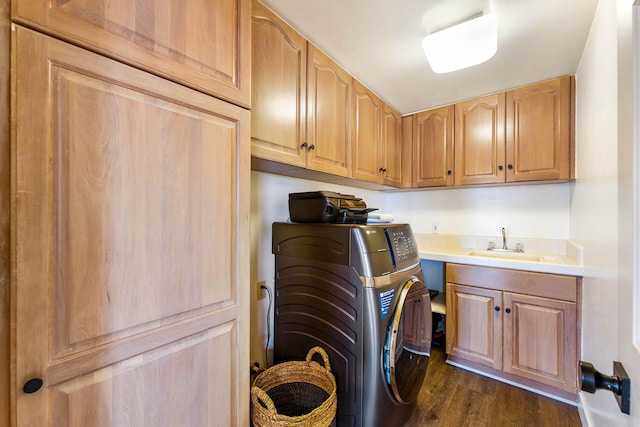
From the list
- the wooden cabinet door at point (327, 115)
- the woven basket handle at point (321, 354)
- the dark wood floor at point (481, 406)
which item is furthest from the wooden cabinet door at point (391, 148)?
the dark wood floor at point (481, 406)

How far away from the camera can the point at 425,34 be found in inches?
57.7

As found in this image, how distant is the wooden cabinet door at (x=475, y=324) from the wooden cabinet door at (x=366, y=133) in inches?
44.4

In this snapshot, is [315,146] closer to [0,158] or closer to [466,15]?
[466,15]

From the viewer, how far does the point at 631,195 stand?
1.71 ft

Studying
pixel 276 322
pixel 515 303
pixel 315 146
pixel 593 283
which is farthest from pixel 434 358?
pixel 315 146

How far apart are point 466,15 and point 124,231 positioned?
1.73m

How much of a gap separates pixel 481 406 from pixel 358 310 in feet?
4.15

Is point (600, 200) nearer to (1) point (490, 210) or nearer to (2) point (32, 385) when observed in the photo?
(1) point (490, 210)

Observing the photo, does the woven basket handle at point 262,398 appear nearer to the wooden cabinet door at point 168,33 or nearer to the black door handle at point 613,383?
the black door handle at point 613,383

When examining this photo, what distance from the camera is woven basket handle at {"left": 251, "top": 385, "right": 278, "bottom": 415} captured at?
3.39ft

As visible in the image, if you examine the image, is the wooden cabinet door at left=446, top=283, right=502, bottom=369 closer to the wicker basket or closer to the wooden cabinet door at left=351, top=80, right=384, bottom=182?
the wooden cabinet door at left=351, top=80, right=384, bottom=182

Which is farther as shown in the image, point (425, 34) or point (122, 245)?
point (425, 34)

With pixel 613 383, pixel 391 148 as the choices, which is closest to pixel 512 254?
pixel 391 148

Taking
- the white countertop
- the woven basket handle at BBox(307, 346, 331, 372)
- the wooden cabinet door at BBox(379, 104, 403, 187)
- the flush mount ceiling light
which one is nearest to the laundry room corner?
the woven basket handle at BBox(307, 346, 331, 372)
